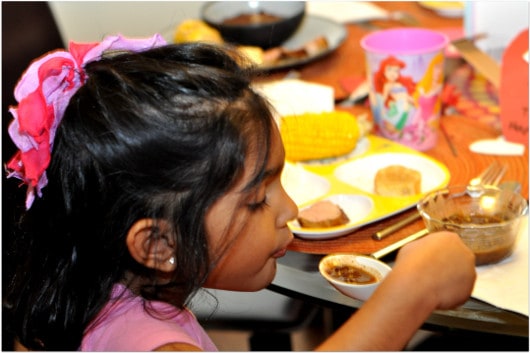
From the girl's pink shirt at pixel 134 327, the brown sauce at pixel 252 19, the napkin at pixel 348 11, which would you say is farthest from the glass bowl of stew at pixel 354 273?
the napkin at pixel 348 11

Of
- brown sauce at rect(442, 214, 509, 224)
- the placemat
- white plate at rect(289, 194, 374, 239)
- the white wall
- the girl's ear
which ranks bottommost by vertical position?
the white wall

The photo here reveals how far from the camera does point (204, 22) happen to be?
199cm

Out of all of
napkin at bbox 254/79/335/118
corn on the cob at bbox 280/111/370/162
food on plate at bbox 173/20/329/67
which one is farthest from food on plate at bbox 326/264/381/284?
food on plate at bbox 173/20/329/67

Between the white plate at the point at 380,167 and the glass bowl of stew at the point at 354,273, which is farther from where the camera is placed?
the white plate at the point at 380,167

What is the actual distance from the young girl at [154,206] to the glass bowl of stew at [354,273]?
0.10m

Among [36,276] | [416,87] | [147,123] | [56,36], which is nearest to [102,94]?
[147,123]

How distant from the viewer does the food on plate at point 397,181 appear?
1.28m

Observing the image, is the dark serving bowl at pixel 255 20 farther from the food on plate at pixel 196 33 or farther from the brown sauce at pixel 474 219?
the brown sauce at pixel 474 219

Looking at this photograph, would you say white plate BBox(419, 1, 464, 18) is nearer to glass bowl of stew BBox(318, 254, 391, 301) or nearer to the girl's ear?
glass bowl of stew BBox(318, 254, 391, 301)

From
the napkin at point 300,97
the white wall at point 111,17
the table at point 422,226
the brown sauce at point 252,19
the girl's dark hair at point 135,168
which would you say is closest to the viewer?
the girl's dark hair at point 135,168

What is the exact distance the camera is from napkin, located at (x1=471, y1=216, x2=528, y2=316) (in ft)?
3.36

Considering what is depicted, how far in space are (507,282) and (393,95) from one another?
48cm

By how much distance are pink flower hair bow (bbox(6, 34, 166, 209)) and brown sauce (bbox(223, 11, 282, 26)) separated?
102 centimetres

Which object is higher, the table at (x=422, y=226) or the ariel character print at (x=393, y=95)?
the ariel character print at (x=393, y=95)
